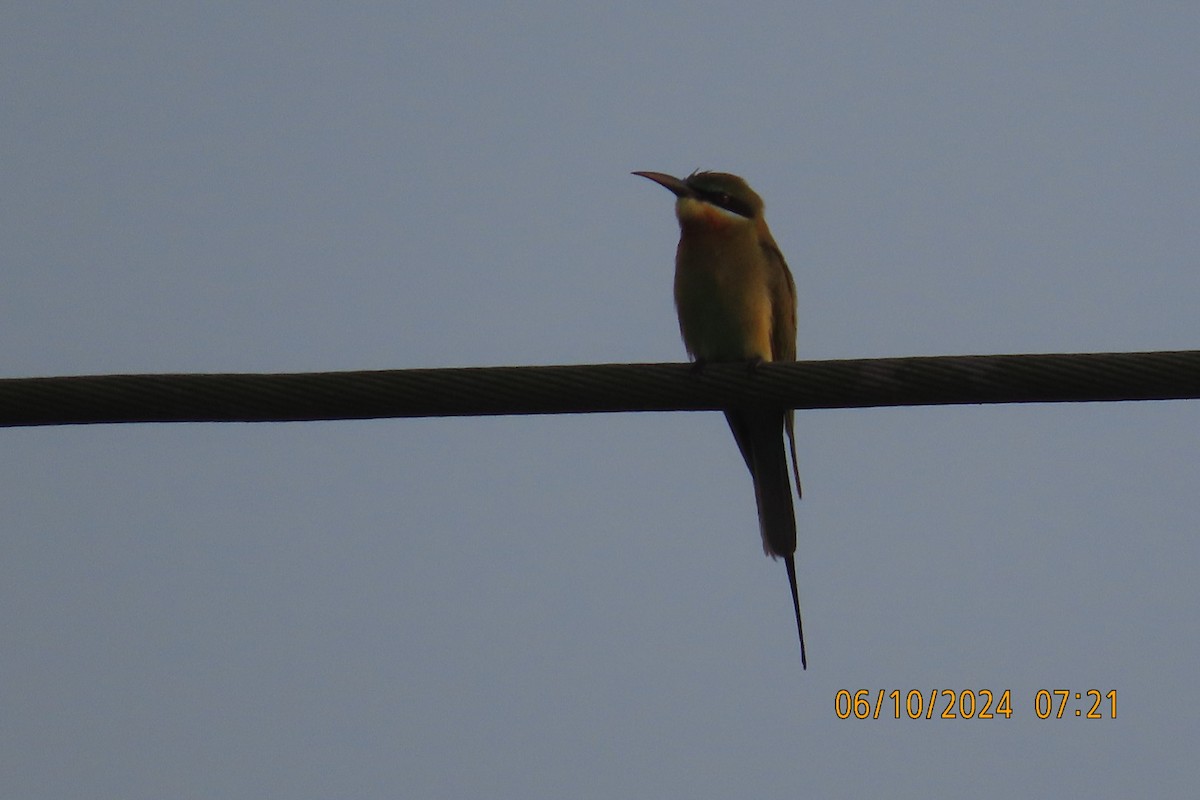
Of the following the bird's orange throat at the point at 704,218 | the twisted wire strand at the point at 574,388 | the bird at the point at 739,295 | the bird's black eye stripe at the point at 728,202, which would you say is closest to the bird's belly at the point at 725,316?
the bird at the point at 739,295

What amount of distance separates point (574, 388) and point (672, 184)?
2.10 meters

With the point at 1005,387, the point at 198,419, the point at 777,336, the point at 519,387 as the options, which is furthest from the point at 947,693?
the point at 198,419

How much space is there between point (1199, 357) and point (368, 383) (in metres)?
1.34

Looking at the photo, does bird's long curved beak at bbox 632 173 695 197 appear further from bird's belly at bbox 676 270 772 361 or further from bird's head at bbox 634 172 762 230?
Answer: bird's belly at bbox 676 270 772 361

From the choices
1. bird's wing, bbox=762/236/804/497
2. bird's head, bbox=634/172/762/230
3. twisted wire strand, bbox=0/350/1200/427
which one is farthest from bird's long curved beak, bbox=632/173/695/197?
twisted wire strand, bbox=0/350/1200/427

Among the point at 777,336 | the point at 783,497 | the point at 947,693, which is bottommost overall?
the point at 947,693

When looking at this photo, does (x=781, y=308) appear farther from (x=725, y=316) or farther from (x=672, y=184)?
(x=672, y=184)

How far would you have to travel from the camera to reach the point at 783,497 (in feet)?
Answer: 11.9

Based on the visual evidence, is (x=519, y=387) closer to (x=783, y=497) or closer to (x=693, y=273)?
(x=783, y=497)

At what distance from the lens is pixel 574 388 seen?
7.72ft

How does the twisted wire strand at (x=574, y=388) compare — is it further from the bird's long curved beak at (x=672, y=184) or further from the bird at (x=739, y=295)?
the bird's long curved beak at (x=672, y=184)

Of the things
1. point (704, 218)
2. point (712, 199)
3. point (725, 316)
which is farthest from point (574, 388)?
point (712, 199)

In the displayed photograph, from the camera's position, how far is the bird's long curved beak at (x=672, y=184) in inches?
170

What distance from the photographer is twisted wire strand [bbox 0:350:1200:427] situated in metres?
2.28
